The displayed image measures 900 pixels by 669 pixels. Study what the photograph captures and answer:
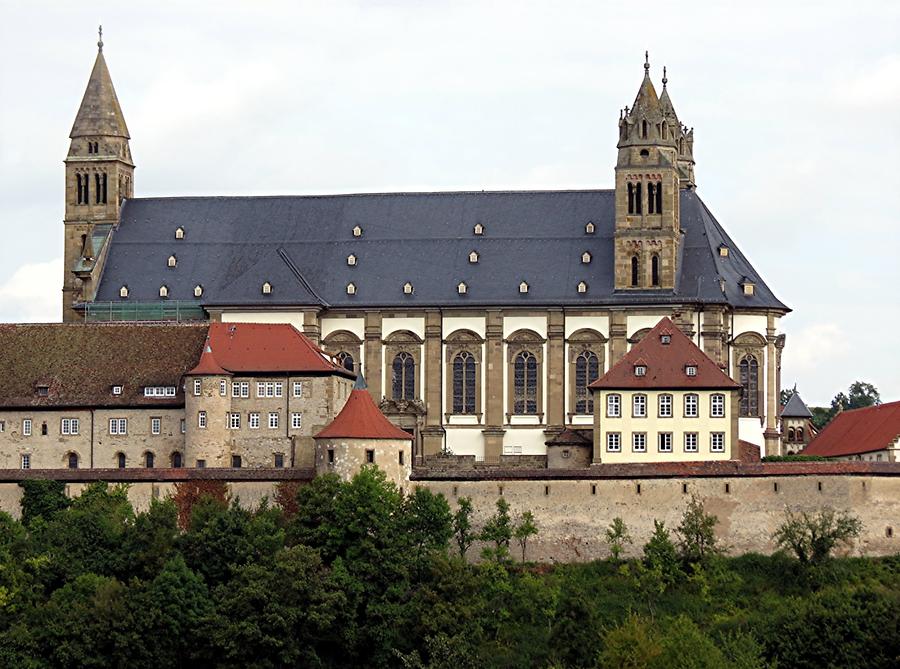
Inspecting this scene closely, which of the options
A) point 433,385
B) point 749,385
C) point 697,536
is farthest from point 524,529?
point 749,385

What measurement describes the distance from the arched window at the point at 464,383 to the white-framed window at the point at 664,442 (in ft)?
54.6

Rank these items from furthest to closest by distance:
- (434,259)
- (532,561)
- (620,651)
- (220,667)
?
(434,259) < (532,561) < (220,667) < (620,651)

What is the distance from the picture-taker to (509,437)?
12669cm

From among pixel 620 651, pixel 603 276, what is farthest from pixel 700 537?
pixel 603 276

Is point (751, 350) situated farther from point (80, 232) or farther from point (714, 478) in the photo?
point (80, 232)

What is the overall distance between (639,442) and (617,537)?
933cm

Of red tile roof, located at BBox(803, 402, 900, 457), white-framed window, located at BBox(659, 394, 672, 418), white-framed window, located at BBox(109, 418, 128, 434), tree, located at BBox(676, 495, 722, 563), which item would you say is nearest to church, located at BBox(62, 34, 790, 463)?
red tile roof, located at BBox(803, 402, 900, 457)

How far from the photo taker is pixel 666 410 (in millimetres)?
113500

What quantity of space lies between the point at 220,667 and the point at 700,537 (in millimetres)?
19608

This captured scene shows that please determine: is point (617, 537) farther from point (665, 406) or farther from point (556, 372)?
point (556, 372)

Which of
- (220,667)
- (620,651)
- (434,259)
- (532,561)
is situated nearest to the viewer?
(620,651)

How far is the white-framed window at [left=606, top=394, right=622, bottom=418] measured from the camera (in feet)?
375

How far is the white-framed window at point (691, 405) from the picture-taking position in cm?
11369

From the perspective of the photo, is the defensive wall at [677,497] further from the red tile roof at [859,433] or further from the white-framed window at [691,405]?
the red tile roof at [859,433]
